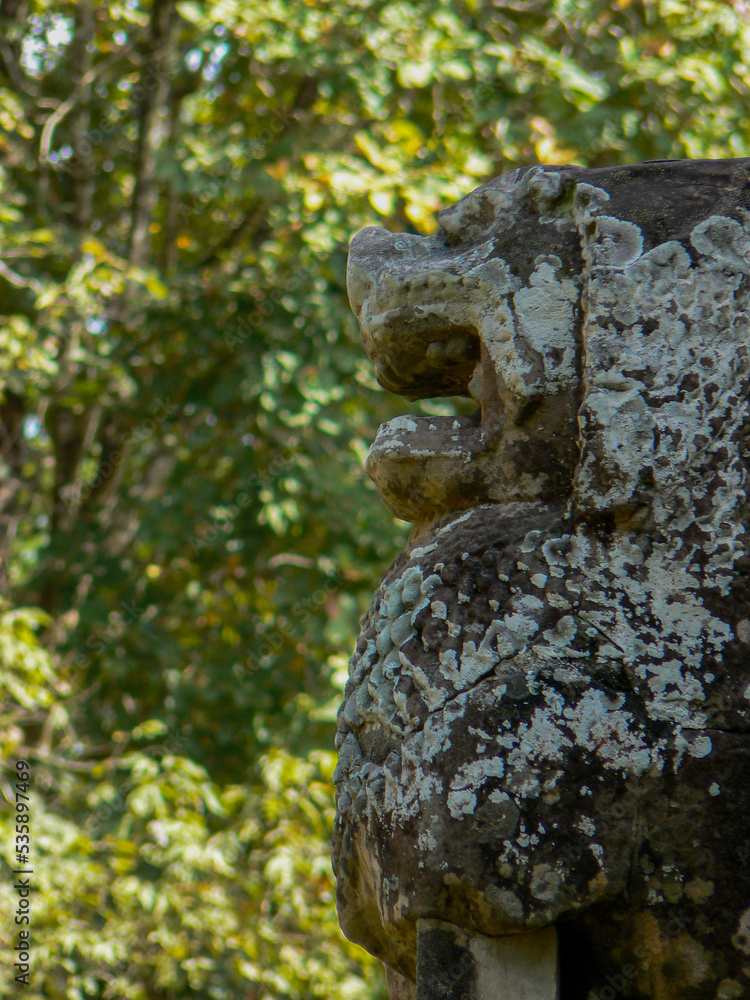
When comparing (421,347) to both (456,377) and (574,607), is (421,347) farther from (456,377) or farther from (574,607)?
(574,607)

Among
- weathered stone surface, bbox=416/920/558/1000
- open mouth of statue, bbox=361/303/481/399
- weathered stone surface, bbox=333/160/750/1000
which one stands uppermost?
open mouth of statue, bbox=361/303/481/399

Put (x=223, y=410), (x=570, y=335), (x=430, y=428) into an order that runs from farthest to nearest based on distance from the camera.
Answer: (x=223, y=410), (x=430, y=428), (x=570, y=335)

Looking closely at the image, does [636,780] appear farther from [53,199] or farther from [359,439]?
[53,199]

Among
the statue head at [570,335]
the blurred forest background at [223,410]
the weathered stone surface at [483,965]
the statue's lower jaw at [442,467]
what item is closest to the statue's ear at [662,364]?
the statue head at [570,335]

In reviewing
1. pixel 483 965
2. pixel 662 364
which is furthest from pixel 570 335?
pixel 483 965

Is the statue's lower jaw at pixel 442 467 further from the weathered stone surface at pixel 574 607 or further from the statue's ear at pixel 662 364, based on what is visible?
the statue's ear at pixel 662 364

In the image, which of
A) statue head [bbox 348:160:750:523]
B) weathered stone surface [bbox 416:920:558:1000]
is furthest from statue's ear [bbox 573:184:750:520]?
weathered stone surface [bbox 416:920:558:1000]

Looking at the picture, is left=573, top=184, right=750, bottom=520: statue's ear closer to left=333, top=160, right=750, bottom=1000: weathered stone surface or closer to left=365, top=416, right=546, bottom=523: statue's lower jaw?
left=333, top=160, right=750, bottom=1000: weathered stone surface

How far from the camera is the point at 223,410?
3.95 meters

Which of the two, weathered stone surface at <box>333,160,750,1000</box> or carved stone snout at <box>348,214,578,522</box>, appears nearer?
weathered stone surface at <box>333,160,750,1000</box>

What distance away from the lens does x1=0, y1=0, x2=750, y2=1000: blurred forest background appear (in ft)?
11.6

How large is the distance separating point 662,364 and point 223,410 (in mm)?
2937

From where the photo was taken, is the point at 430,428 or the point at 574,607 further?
the point at 430,428

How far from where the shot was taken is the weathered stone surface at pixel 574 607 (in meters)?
1.06
